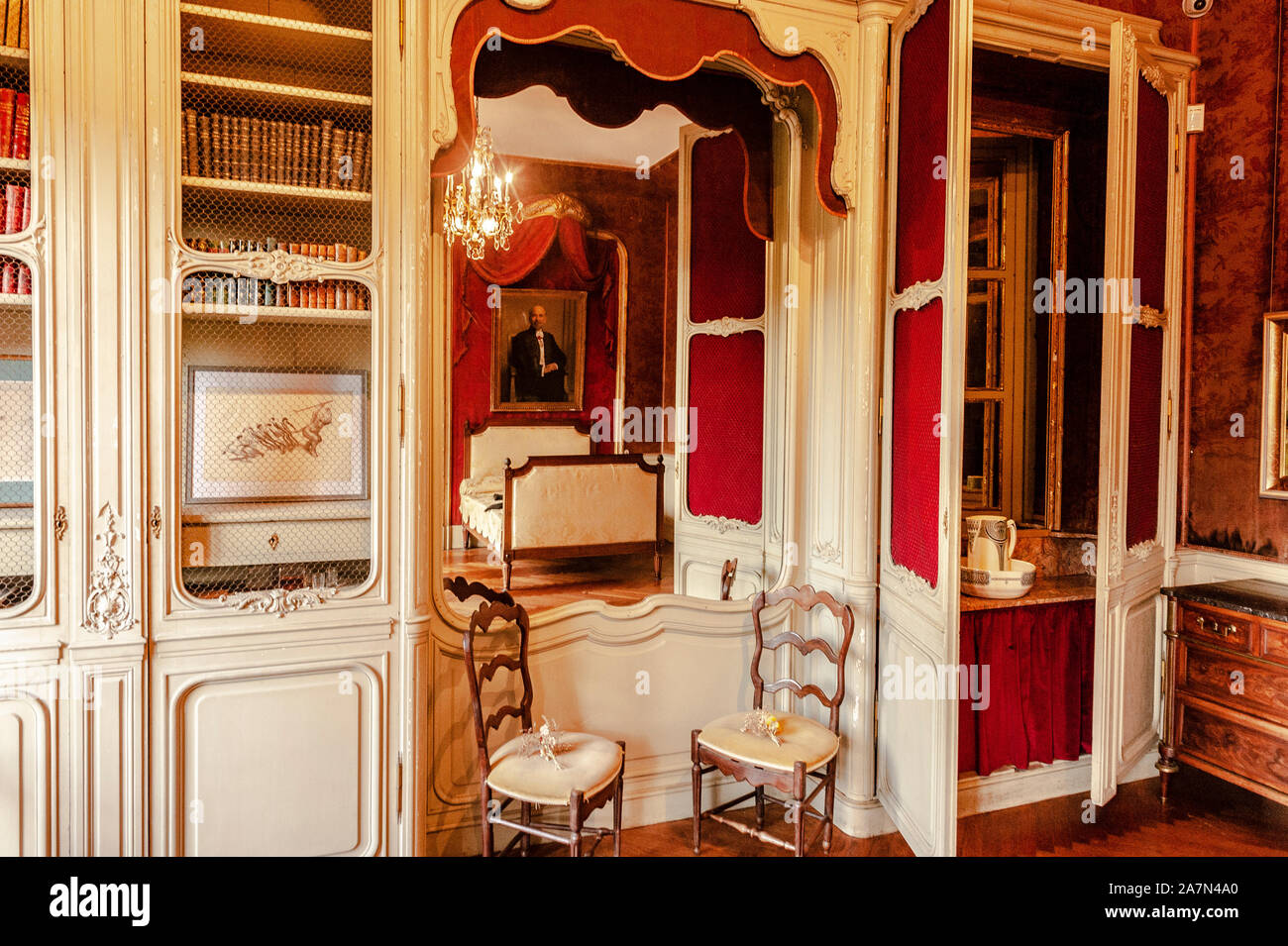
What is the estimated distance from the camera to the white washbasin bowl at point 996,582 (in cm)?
321

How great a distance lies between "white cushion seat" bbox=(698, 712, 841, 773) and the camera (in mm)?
2613

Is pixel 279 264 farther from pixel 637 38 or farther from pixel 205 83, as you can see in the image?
pixel 637 38

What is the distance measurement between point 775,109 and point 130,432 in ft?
7.88

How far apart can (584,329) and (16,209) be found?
2.89 metres

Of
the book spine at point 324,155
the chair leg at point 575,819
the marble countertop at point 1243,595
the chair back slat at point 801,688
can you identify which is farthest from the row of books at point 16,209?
the marble countertop at point 1243,595

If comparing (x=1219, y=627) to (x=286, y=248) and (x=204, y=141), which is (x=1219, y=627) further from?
(x=204, y=141)

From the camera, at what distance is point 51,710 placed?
2.08 metres

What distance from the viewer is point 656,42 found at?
266 centimetres

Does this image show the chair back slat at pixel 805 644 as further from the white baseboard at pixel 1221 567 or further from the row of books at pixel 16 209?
the row of books at pixel 16 209

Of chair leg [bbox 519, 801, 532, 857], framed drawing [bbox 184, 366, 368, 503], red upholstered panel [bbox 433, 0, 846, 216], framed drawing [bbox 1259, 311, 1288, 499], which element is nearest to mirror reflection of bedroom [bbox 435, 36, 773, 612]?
red upholstered panel [bbox 433, 0, 846, 216]

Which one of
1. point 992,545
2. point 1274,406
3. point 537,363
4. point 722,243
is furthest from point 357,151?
point 1274,406

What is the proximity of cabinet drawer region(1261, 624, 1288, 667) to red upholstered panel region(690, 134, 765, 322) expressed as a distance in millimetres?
2126

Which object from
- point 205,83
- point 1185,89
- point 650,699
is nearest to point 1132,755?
point 650,699

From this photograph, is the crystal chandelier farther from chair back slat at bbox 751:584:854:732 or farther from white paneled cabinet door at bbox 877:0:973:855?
chair back slat at bbox 751:584:854:732
